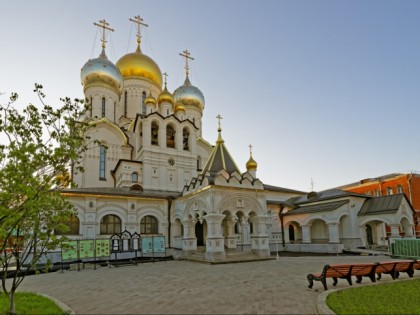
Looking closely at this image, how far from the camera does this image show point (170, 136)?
2614 centimetres

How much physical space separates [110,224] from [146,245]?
3.23 metres

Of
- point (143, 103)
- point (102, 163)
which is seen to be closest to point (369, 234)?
point (102, 163)

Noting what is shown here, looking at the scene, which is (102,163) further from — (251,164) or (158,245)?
(251,164)

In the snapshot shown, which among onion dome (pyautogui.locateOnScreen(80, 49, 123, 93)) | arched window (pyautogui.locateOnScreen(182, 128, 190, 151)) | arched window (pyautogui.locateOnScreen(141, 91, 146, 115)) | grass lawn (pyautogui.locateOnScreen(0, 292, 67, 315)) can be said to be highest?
onion dome (pyautogui.locateOnScreen(80, 49, 123, 93))

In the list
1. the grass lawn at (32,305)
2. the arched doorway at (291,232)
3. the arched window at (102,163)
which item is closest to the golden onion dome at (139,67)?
the arched window at (102,163)

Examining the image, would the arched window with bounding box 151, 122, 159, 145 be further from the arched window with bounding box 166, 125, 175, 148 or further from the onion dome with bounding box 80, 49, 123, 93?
the onion dome with bounding box 80, 49, 123, 93

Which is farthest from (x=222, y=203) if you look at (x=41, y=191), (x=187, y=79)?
(x=187, y=79)

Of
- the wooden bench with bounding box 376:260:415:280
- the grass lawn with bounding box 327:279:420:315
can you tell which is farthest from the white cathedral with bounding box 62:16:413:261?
the grass lawn with bounding box 327:279:420:315

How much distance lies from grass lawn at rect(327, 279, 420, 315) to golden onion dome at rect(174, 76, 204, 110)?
2736 cm

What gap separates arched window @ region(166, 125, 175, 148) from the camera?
25797 mm

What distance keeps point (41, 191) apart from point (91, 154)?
19315mm

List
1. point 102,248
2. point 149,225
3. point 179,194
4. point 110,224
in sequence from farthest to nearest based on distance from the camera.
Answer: point 179,194, point 149,225, point 110,224, point 102,248

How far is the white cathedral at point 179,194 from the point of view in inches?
669

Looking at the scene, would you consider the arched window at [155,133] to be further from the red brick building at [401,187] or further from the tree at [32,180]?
the red brick building at [401,187]
